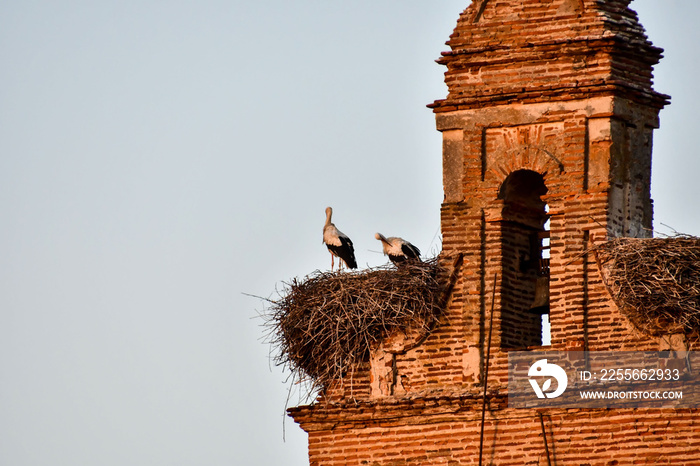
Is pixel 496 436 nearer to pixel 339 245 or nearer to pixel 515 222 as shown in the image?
pixel 515 222

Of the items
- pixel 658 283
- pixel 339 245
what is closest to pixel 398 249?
pixel 339 245

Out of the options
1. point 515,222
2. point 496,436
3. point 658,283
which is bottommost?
point 496,436

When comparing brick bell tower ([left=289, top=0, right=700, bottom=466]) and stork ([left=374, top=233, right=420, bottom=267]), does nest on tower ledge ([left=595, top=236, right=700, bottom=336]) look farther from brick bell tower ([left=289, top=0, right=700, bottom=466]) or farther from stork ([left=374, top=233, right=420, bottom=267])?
stork ([left=374, top=233, right=420, bottom=267])

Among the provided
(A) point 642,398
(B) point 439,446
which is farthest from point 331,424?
(A) point 642,398

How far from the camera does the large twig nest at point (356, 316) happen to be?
2602cm

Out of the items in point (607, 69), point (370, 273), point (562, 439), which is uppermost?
point (607, 69)

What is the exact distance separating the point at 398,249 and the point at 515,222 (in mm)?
1210

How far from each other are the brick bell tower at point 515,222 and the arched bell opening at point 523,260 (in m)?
0.02

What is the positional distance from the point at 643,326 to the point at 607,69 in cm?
239

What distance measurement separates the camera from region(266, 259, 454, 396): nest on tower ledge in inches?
1024

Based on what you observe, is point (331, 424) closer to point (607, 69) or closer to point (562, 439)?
point (562, 439)

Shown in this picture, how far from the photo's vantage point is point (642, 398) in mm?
24828

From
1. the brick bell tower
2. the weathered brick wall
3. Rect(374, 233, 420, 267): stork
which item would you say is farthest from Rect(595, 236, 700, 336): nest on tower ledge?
Rect(374, 233, 420, 267): stork

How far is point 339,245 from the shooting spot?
27.8m
